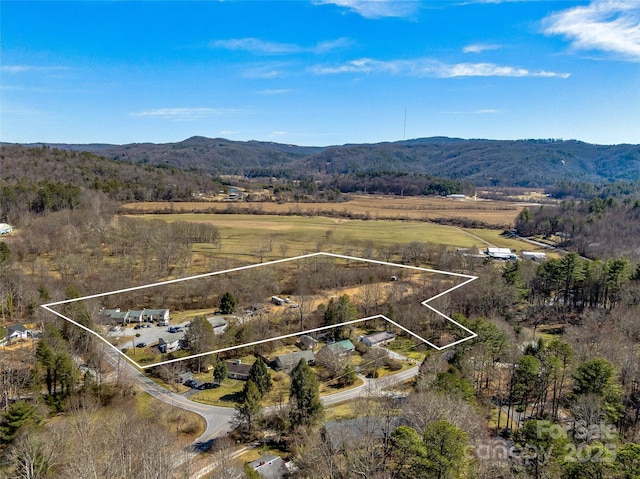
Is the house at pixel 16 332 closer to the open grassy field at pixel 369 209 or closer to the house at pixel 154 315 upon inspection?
the house at pixel 154 315

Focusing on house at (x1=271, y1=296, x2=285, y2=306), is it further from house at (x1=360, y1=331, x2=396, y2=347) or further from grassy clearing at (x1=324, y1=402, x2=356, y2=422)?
grassy clearing at (x1=324, y1=402, x2=356, y2=422)

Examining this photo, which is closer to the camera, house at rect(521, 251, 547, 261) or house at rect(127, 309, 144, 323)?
house at rect(127, 309, 144, 323)

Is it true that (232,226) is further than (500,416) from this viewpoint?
Yes

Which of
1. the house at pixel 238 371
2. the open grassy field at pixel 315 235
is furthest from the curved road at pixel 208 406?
the open grassy field at pixel 315 235

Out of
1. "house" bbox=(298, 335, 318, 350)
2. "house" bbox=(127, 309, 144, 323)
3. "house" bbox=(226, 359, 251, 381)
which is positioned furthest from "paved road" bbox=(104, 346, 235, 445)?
"house" bbox=(298, 335, 318, 350)

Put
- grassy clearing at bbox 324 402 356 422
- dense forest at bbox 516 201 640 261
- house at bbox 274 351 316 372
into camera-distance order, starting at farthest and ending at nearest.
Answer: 1. dense forest at bbox 516 201 640 261
2. house at bbox 274 351 316 372
3. grassy clearing at bbox 324 402 356 422

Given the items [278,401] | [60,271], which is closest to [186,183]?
[60,271]

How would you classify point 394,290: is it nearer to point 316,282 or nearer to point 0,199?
point 316,282
